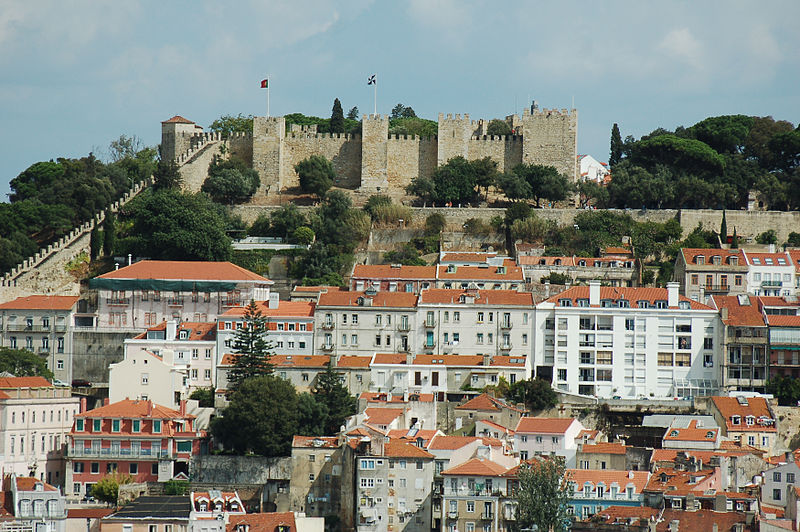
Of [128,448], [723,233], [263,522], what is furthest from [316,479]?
[723,233]

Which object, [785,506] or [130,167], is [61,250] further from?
[785,506]

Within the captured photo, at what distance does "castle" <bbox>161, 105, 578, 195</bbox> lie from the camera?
90.0m

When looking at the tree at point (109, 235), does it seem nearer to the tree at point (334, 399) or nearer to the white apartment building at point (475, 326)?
the white apartment building at point (475, 326)

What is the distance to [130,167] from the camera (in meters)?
97.9

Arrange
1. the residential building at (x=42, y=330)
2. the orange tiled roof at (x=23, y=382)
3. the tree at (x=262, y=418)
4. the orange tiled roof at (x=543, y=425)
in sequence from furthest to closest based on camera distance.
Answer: the residential building at (x=42, y=330) < the orange tiled roof at (x=23, y=382) < the tree at (x=262, y=418) < the orange tiled roof at (x=543, y=425)

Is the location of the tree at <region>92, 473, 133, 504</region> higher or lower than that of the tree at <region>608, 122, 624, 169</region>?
lower

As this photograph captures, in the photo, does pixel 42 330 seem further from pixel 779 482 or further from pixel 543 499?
pixel 779 482

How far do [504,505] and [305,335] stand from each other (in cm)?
1545

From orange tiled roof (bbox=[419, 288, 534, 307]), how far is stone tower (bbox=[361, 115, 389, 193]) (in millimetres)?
21954

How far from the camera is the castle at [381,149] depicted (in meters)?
90.0

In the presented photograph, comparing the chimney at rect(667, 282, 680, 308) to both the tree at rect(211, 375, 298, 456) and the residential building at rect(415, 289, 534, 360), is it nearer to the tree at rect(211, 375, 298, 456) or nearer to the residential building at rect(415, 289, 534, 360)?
the residential building at rect(415, 289, 534, 360)

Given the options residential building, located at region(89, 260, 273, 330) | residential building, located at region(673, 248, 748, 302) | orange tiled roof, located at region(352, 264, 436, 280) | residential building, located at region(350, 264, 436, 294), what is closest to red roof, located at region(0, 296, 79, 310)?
residential building, located at region(89, 260, 273, 330)

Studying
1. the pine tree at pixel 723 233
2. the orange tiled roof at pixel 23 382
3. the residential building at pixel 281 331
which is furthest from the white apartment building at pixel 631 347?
the orange tiled roof at pixel 23 382

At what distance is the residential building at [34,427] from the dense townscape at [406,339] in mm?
108
